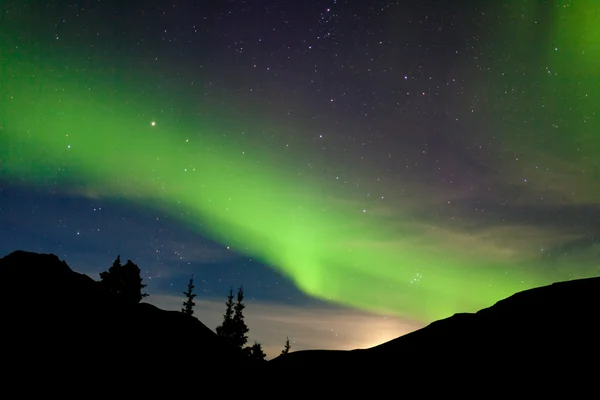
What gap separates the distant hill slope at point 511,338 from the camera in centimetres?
725

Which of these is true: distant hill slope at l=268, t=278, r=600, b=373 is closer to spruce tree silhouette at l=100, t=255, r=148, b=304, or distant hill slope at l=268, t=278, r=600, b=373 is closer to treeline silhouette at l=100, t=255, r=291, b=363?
treeline silhouette at l=100, t=255, r=291, b=363

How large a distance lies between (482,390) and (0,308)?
1242 cm

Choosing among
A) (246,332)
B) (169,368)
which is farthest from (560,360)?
(246,332)

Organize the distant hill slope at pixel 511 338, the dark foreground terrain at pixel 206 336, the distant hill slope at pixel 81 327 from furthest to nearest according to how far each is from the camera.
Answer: the distant hill slope at pixel 81 327
the dark foreground terrain at pixel 206 336
the distant hill slope at pixel 511 338

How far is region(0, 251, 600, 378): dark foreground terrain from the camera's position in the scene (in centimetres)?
766

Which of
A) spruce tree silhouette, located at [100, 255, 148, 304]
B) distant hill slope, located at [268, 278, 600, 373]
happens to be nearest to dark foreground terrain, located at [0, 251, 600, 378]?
distant hill slope, located at [268, 278, 600, 373]

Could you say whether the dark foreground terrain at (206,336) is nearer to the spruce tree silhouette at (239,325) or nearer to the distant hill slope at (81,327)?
the distant hill slope at (81,327)

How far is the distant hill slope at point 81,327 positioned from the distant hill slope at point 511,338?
4.32 meters

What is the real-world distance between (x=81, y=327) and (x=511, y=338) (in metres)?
11.5

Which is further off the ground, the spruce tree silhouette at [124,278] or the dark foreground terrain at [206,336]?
the spruce tree silhouette at [124,278]

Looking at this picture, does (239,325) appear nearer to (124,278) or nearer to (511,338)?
(124,278)

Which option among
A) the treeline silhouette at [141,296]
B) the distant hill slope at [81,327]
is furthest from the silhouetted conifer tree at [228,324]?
the distant hill slope at [81,327]

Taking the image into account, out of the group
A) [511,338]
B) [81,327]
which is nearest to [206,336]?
[81,327]

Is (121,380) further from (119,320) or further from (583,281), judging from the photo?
(583,281)
